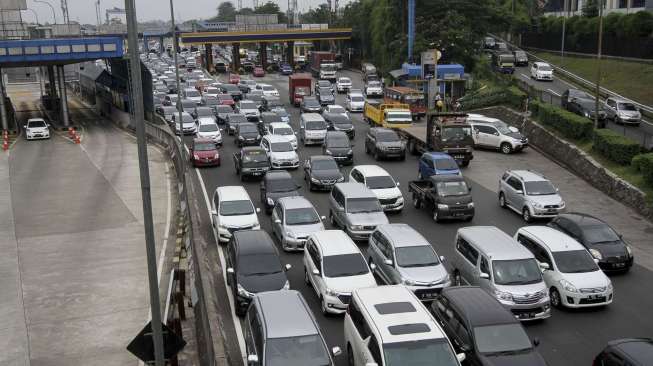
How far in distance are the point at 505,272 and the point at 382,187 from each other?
10.2 m

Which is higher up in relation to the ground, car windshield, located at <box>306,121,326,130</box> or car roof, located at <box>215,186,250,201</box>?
car roof, located at <box>215,186,250,201</box>

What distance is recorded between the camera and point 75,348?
16.3 meters

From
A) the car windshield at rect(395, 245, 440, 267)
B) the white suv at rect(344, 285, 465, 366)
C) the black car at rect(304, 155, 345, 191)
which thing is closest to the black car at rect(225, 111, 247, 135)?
the black car at rect(304, 155, 345, 191)

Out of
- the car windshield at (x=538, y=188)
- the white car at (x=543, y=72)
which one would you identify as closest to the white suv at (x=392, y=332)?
the car windshield at (x=538, y=188)

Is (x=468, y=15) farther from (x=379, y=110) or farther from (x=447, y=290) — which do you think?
(x=447, y=290)

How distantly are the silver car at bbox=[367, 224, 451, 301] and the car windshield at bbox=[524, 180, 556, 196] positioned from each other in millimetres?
7909

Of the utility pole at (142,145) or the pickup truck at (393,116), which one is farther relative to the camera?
the pickup truck at (393,116)

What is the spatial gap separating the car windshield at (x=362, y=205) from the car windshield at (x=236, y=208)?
341 centimetres

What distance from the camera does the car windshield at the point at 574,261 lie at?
17969mm

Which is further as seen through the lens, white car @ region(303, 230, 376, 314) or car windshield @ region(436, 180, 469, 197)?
car windshield @ region(436, 180, 469, 197)

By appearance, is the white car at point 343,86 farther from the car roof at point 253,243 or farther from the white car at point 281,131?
the car roof at point 253,243

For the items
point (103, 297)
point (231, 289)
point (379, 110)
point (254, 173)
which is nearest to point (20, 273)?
point (103, 297)

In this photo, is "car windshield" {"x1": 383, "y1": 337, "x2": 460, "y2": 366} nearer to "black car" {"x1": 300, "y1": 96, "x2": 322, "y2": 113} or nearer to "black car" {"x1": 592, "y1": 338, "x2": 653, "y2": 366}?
"black car" {"x1": 592, "y1": 338, "x2": 653, "y2": 366}

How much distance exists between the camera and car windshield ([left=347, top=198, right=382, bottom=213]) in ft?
77.2
